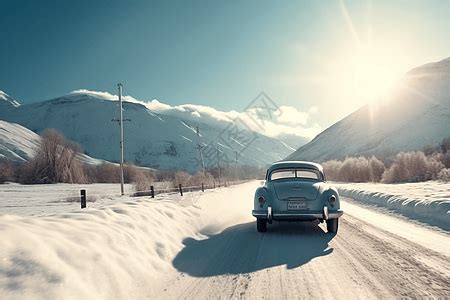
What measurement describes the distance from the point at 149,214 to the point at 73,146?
54167 mm

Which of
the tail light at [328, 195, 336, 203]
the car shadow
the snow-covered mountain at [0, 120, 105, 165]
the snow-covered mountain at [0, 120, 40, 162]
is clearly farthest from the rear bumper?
the snow-covered mountain at [0, 120, 40, 162]

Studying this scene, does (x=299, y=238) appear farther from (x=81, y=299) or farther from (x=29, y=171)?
(x=29, y=171)

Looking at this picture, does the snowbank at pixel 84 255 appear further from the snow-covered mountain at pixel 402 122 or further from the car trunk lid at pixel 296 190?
the snow-covered mountain at pixel 402 122

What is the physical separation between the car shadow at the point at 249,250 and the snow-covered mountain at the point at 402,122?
4699 inches

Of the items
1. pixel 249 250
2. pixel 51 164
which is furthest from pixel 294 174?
pixel 51 164

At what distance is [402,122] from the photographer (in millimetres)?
152500

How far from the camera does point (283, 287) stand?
4.23 m

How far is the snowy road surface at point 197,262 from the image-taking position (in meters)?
3.80

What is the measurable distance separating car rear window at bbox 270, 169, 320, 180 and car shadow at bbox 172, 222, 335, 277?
144cm

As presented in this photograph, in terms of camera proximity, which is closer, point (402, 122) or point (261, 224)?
point (261, 224)

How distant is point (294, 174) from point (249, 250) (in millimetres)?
3785

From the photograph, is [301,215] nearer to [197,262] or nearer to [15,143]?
[197,262]

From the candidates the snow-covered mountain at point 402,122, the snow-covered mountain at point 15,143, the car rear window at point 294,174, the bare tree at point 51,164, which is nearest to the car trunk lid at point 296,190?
the car rear window at point 294,174

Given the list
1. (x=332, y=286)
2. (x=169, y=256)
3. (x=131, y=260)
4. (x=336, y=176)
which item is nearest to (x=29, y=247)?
(x=131, y=260)
